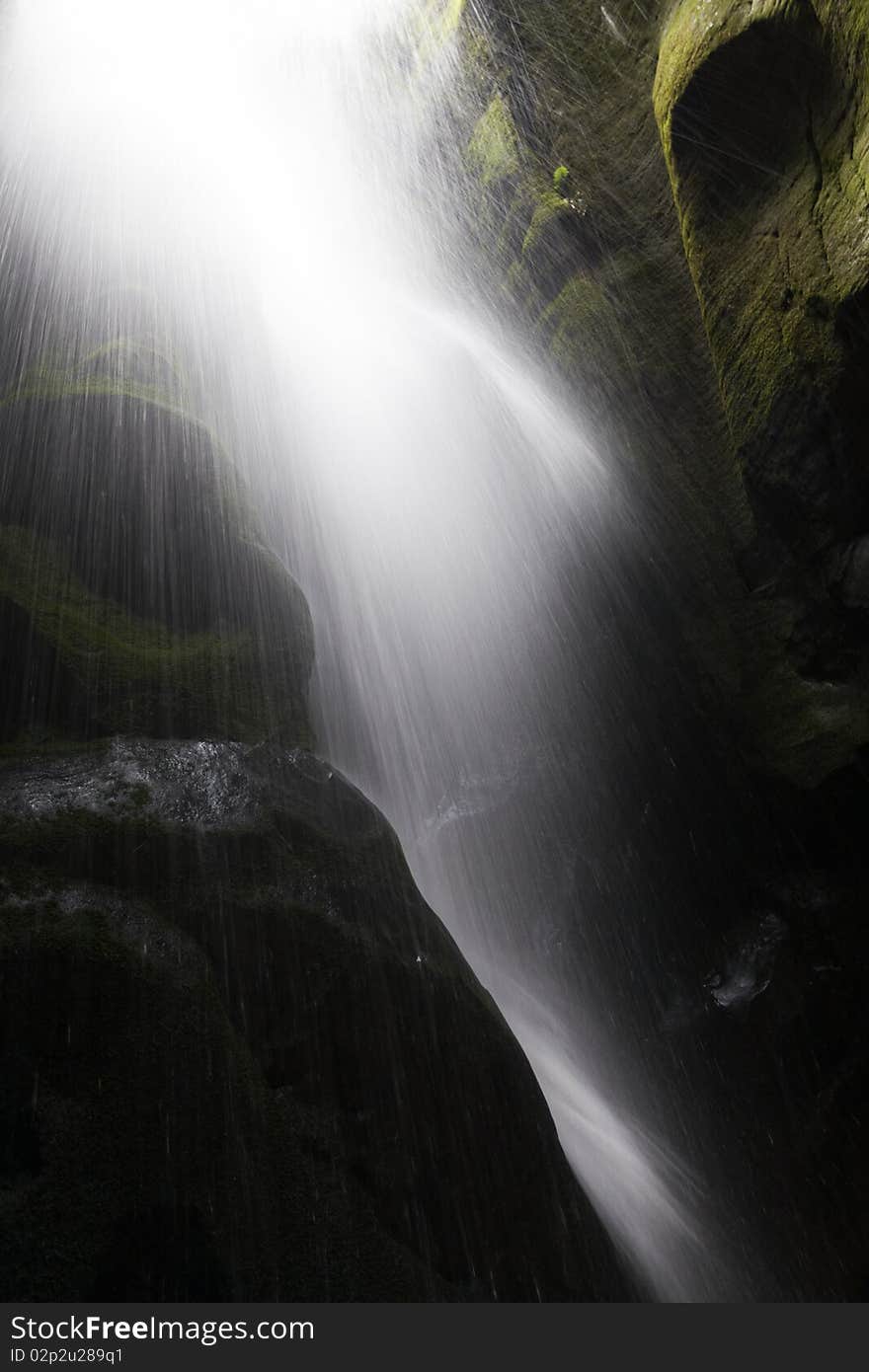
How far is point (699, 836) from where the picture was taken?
34.1ft

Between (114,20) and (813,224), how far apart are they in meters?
17.8

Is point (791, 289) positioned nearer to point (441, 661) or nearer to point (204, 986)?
point (204, 986)

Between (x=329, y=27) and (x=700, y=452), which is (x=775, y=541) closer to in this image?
(x=700, y=452)

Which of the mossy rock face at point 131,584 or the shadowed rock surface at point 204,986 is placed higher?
the mossy rock face at point 131,584

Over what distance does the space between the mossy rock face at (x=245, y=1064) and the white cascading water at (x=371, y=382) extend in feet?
14.1

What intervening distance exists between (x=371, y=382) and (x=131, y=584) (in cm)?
1281

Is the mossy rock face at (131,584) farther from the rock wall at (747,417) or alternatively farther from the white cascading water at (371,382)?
the rock wall at (747,417)

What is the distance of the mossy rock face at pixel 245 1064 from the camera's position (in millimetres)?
4180

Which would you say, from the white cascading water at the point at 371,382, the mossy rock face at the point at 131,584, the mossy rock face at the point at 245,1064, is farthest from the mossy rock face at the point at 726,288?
the mossy rock face at the point at 245,1064

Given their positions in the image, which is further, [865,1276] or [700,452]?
[700,452]

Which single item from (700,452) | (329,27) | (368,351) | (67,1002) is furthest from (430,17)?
(67,1002)

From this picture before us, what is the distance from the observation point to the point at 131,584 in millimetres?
7164

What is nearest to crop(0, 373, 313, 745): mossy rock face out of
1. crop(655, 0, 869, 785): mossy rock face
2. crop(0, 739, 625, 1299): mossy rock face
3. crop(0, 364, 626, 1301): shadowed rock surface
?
crop(0, 364, 626, 1301): shadowed rock surface

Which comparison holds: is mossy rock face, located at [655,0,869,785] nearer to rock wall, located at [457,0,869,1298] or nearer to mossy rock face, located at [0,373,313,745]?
rock wall, located at [457,0,869,1298]
